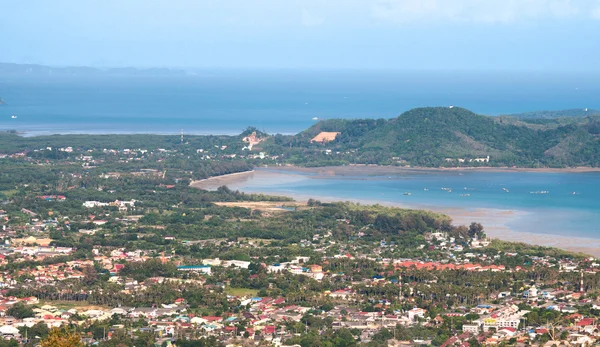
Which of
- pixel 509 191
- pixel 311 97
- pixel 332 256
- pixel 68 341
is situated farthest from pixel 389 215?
pixel 311 97

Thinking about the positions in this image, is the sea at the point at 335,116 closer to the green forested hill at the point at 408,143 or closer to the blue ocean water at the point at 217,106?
the blue ocean water at the point at 217,106

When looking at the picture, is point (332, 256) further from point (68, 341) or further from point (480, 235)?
point (68, 341)

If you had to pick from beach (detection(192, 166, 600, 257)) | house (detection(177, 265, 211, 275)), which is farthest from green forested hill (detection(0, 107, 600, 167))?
house (detection(177, 265, 211, 275))

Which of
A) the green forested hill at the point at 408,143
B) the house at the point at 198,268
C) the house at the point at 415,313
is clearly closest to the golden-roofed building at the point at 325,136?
the green forested hill at the point at 408,143

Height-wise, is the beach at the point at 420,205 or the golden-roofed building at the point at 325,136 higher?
the golden-roofed building at the point at 325,136

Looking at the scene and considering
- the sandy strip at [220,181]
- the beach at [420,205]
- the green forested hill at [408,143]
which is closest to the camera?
the beach at [420,205]

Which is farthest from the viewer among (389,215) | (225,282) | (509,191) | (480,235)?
(509,191)

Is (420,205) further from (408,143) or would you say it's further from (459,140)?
(459,140)
